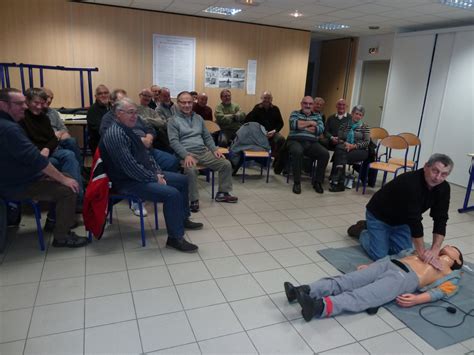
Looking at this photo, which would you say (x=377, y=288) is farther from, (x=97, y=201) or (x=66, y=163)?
(x=66, y=163)

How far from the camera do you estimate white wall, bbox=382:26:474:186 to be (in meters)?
5.65

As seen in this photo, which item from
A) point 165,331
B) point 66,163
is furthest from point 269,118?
point 165,331

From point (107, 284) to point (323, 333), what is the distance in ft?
4.77

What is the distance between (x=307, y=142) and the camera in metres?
5.14

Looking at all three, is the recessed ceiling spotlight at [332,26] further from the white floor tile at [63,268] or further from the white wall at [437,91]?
the white floor tile at [63,268]

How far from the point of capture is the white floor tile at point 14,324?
191 centimetres

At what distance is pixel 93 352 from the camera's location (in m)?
1.83

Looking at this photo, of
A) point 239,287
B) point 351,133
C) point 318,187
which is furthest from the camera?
point 351,133

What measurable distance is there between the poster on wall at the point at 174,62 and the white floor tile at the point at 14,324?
194 inches

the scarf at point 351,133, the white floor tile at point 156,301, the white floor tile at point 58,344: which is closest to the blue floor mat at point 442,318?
the white floor tile at point 156,301

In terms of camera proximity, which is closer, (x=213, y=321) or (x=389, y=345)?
(x=389, y=345)

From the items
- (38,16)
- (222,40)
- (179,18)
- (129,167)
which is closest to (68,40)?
(38,16)

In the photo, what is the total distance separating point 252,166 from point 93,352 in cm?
459

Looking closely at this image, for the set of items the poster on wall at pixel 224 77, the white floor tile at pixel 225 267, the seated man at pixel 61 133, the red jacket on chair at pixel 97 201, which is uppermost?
the poster on wall at pixel 224 77
